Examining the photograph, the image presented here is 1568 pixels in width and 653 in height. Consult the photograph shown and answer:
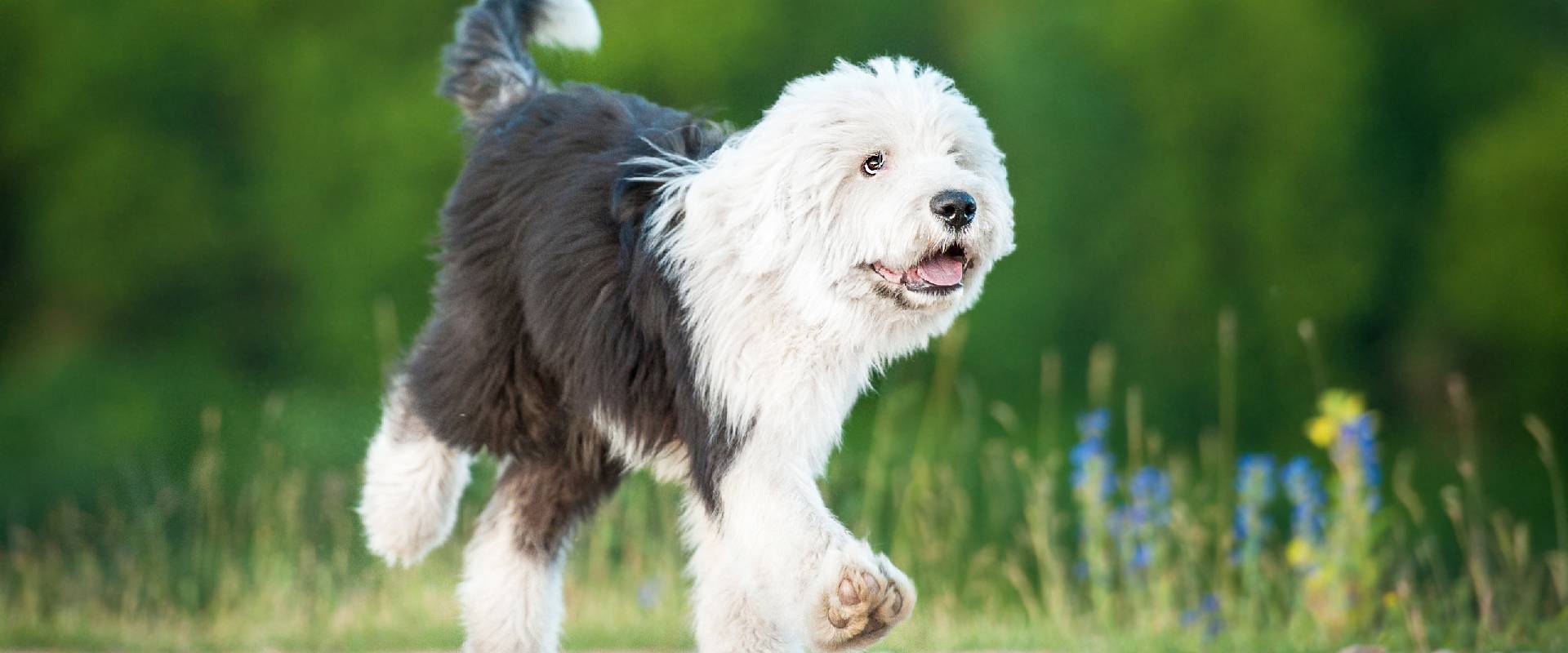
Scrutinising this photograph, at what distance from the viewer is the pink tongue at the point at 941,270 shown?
4039 millimetres

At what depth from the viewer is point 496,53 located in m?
5.40

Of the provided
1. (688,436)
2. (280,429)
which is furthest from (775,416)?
(280,429)

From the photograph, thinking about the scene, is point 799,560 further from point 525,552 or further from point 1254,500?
point 1254,500

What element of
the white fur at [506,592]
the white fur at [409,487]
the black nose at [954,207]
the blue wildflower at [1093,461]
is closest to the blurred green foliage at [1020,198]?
the blue wildflower at [1093,461]

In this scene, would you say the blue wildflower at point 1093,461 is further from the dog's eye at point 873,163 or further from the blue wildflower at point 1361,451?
the dog's eye at point 873,163

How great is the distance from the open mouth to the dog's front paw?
0.60 m

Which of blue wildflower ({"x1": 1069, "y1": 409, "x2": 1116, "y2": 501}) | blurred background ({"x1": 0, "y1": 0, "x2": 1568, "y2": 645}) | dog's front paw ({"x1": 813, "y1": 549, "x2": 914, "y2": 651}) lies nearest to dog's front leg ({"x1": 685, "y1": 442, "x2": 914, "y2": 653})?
dog's front paw ({"x1": 813, "y1": 549, "x2": 914, "y2": 651})

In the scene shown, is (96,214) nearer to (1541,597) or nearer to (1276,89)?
(1276,89)

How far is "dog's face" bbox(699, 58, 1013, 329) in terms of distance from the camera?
397cm

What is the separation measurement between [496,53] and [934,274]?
1.92 meters

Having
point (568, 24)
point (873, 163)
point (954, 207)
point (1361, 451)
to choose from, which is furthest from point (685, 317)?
point (1361, 451)

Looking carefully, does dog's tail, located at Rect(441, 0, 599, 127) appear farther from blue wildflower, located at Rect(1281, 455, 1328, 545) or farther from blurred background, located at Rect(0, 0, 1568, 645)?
blurred background, located at Rect(0, 0, 1568, 645)

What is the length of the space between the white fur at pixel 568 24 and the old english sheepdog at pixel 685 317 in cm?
1

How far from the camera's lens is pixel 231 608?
7316 mm
